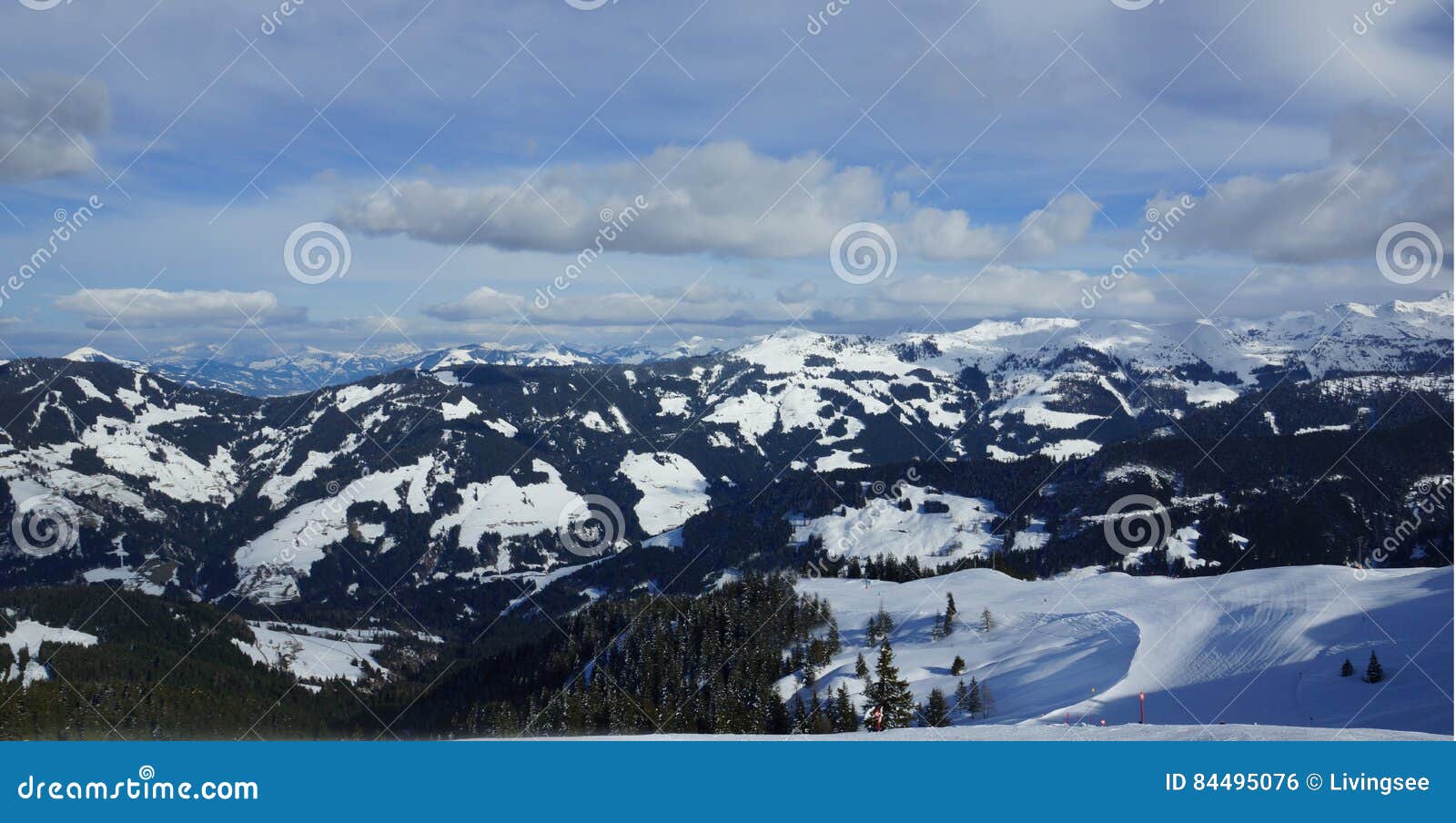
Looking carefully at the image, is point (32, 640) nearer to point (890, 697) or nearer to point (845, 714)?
point (845, 714)

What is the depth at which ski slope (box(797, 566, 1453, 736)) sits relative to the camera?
43.0 meters

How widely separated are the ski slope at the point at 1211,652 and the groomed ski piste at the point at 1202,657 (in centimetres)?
15

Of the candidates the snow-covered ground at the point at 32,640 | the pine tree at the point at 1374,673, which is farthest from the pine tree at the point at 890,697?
the snow-covered ground at the point at 32,640

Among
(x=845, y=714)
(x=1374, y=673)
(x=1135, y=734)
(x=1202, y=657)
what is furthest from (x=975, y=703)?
(x=1135, y=734)

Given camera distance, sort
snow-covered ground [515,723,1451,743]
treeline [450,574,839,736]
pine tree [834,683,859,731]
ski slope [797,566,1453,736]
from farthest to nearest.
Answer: treeline [450,574,839,736] < pine tree [834,683,859,731] < ski slope [797,566,1453,736] < snow-covered ground [515,723,1451,743]

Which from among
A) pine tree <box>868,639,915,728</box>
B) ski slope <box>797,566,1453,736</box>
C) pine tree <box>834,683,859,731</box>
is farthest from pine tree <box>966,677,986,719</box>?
pine tree <box>868,639,915,728</box>

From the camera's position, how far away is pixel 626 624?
124m

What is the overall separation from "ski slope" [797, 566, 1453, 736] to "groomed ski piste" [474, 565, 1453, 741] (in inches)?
5.9

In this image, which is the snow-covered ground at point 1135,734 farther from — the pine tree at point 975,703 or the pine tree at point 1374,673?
the pine tree at point 975,703

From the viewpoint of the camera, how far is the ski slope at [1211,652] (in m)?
43.0

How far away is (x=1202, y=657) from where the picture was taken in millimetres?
55031

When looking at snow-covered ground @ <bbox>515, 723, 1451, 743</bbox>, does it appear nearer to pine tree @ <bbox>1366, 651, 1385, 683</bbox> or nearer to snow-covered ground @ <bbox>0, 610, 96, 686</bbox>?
pine tree @ <bbox>1366, 651, 1385, 683</bbox>
